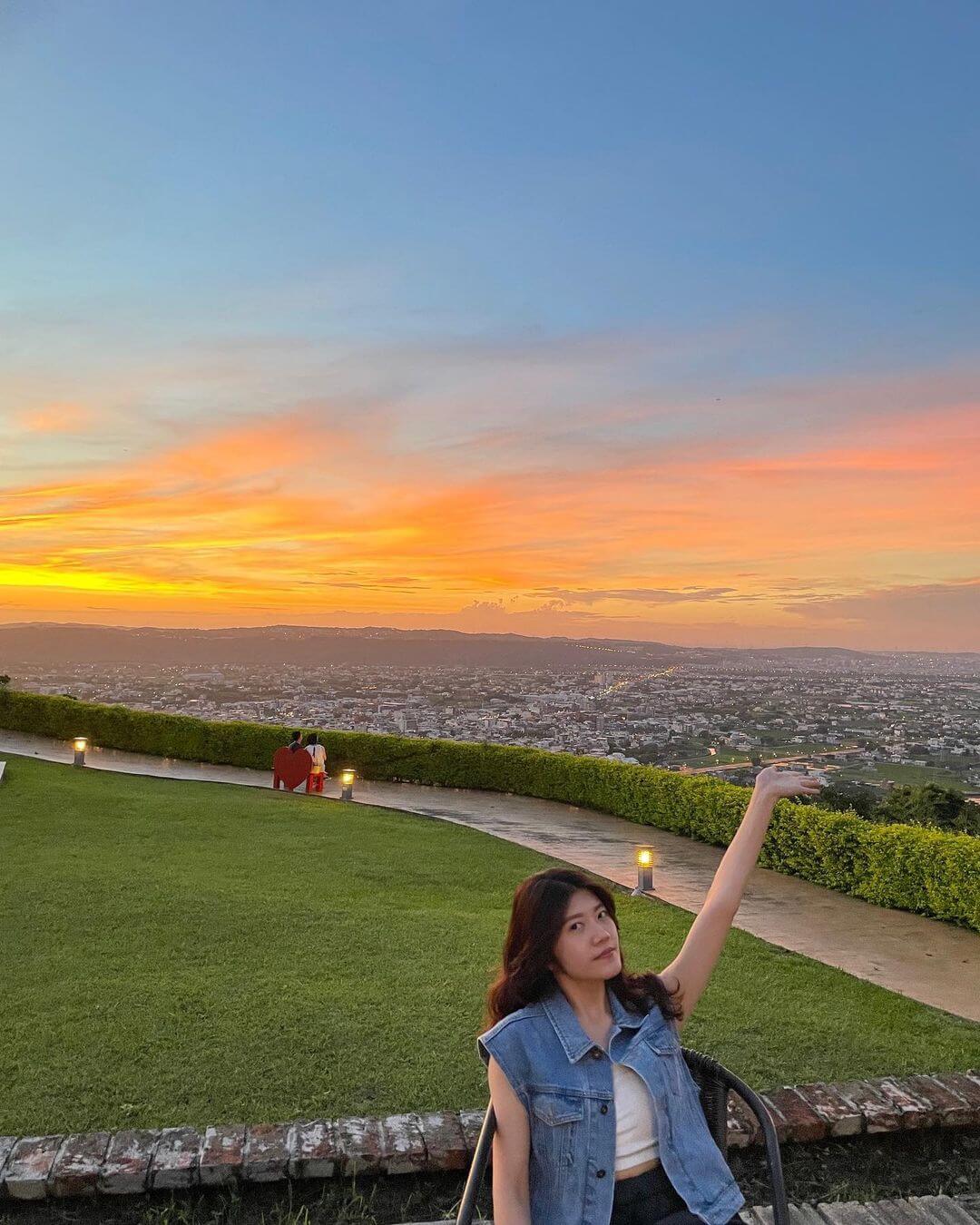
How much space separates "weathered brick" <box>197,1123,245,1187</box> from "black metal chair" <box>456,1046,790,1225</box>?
1169 millimetres

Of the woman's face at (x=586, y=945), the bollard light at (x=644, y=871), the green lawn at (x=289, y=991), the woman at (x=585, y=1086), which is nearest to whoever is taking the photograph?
the woman at (x=585, y=1086)

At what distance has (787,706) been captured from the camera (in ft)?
53.0

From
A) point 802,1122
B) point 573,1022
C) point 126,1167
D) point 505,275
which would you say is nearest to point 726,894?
point 573,1022

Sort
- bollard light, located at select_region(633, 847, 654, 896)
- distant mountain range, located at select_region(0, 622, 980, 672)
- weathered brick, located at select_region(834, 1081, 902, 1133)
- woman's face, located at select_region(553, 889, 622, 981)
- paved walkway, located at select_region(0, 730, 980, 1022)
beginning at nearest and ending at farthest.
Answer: woman's face, located at select_region(553, 889, 622, 981) → weathered brick, located at select_region(834, 1081, 902, 1133) → paved walkway, located at select_region(0, 730, 980, 1022) → bollard light, located at select_region(633, 847, 654, 896) → distant mountain range, located at select_region(0, 622, 980, 672)

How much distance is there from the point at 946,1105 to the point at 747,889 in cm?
546

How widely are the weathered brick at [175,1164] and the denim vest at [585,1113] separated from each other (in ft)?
5.39

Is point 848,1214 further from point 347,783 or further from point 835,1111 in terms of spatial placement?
point 347,783

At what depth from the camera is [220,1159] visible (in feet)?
9.96

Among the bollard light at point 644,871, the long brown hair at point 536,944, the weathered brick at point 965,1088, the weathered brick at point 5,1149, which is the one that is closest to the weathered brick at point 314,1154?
the weathered brick at point 5,1149

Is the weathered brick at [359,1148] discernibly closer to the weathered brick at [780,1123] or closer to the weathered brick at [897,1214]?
the weathered brick at [780,1123]

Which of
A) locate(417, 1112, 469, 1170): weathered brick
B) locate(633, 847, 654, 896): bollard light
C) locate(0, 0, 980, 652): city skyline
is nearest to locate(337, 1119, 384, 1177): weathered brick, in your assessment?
locate(417, 1112, 469, 1170): weathered brick

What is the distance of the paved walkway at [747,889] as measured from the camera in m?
6.40

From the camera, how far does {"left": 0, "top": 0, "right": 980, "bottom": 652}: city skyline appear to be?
884 centimetres

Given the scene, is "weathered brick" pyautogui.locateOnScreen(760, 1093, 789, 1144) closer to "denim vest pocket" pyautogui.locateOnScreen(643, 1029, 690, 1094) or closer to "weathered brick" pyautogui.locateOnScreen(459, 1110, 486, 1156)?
"weathered brick" pyautogui.locateOnScreen(459, 1110, 486, 1156)
